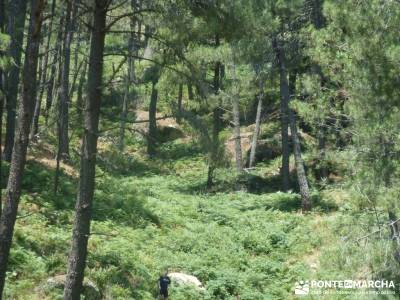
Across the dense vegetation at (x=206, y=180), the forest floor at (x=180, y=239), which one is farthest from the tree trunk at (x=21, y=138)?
the forest floor at (x=180, y=239)

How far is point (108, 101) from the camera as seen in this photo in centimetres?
3897

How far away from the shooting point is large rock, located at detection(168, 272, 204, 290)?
475 inches

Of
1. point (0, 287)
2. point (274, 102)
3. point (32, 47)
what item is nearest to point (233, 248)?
point (0, 287)

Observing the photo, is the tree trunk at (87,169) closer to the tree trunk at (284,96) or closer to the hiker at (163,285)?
the hiker at (163,285)

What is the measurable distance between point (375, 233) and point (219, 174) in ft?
41.7

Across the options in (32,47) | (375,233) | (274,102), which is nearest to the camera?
(32,47)

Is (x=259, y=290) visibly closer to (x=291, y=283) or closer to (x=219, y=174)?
(x=291, y=283)

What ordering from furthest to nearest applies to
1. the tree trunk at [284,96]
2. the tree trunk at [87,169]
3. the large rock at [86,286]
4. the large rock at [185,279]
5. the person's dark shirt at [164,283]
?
the tree trunk at [284,96] → the large rock at [185,279] → the person's dark shirt at [164,283] → the large rock at [86,286] → the tree trunk at [87,169]

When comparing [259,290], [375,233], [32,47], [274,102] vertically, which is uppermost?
[274,102]

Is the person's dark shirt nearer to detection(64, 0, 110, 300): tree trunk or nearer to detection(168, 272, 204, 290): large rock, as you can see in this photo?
detection(168, 272, 204, 290): large rock

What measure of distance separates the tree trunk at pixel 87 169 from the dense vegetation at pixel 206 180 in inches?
0.7

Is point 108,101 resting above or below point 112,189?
above

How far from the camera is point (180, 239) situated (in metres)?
14.9

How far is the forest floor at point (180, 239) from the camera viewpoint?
417 inches
